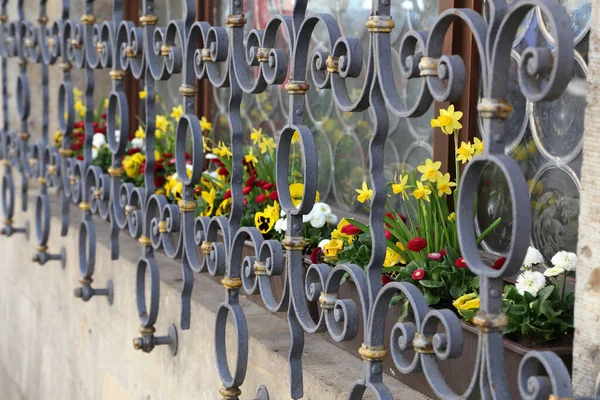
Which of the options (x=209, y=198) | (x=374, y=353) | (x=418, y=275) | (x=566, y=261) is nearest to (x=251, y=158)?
(x=209, y=198)

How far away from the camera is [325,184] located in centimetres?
308

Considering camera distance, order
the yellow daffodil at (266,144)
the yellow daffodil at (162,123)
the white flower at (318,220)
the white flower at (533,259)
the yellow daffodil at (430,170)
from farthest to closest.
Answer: the yellow daffodil at (162,123), the yellow daffodil at (266,144), the white flower at (318,220), the yellow daffodil at (430,170), the white flower at (533,259)

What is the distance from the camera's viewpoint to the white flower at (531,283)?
174 cm

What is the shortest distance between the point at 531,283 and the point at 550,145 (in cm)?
44

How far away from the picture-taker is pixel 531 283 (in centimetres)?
175

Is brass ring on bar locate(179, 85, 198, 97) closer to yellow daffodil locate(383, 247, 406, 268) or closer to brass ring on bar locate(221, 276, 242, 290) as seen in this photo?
brass ring on bar locate(221, 276, 242, 290)

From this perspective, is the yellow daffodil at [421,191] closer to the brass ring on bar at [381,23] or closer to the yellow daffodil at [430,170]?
the yellow daffodil at [430,170]

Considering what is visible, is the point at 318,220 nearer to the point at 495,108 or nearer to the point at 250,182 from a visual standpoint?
the point at 250,182

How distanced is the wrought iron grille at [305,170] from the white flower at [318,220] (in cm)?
36

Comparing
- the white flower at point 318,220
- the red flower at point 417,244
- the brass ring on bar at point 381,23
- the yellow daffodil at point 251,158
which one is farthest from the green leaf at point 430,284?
the yellow daffodil at point 251,158

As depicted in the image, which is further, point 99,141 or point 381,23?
point 99,141

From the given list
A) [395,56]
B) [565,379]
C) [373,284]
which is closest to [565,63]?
[565,379]

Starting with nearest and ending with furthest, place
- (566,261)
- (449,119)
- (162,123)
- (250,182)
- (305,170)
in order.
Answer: (305,170) < (566,261) < (449,119) < (250,182) < (162,123)

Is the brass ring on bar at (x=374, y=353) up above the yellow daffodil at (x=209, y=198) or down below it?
below
